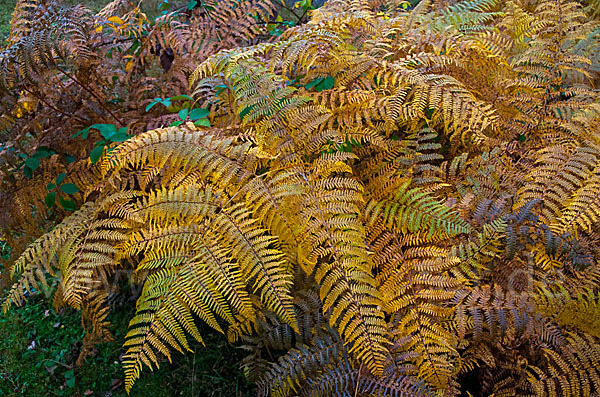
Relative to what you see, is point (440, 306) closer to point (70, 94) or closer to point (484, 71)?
point (484, 71)

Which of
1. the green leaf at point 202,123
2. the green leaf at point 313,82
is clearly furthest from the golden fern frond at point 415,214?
the green leaf at point 202,123

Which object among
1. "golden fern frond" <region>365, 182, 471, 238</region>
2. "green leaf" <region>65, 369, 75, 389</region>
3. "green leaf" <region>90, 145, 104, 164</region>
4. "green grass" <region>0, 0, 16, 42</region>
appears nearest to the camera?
"golden fern frond" <region>365, 182, 471, 238</region>

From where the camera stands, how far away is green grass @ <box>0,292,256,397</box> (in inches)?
86.6

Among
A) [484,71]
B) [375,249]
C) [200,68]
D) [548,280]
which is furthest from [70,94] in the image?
[548,280]

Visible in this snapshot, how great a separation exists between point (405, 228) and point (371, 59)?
91cm

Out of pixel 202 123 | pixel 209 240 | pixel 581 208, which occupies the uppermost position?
pixel 202 123

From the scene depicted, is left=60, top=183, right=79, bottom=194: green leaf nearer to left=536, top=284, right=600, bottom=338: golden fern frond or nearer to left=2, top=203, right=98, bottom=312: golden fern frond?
left=2, top=203, right=98, bottom=312: golden fern frond

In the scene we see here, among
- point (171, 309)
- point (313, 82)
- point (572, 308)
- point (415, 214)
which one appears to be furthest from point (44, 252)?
point (572, 308)

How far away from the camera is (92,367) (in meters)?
2.35

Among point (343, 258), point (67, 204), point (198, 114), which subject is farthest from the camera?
point (67, 204)

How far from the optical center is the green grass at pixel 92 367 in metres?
2.20

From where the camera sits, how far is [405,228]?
1765mm

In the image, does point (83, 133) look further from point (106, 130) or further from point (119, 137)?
point (119, 137)

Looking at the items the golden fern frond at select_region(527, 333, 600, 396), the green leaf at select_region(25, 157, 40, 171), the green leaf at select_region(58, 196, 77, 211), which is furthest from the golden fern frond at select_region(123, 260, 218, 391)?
the golden fern frond at select_region(527, 333, 600, 396)
